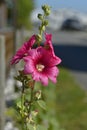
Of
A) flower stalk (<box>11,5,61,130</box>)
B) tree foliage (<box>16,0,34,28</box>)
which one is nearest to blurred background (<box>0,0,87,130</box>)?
flower stalk (<box>11,5,61,130</box>)

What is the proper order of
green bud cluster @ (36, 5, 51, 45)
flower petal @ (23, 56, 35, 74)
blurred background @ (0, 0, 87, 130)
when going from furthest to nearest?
1. blurred background @ (0, 0, 87, 130)
2. green bud cluster @ (36, 5, 51, 45)
3. flower petal @ (23, 56, 35, 74)

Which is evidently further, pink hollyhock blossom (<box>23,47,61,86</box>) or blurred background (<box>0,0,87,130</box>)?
blurred background (<box>0,0,87,130</box>)

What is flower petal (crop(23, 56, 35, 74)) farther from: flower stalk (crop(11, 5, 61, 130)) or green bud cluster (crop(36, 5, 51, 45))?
green bud cluster (crop(36, 5, 51, 45))

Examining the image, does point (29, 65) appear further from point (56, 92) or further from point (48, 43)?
point (56, 92)

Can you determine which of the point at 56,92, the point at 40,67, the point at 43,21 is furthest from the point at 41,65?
the point at 56,92

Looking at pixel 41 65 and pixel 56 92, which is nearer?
pixel 41 65

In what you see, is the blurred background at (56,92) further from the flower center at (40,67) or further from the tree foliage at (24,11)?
the tree foliage at (24,11)

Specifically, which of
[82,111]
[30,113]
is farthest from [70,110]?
[30,113]

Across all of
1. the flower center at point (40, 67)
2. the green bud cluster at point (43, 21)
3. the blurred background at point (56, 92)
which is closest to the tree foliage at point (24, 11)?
the blurred background at point (56, 92)
